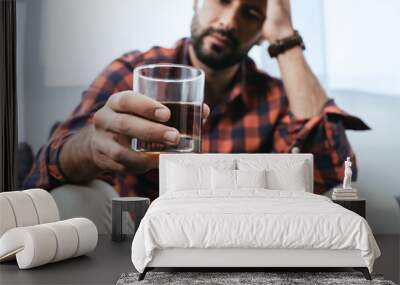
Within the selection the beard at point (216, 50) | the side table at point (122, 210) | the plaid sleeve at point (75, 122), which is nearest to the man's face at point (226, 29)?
the beard at point (216, 50)

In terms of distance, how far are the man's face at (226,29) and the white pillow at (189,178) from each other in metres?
1.18

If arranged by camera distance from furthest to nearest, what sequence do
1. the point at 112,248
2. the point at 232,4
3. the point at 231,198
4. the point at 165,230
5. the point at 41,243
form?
the point at 232,4, the point at 112,248, the point at 231,198, the point at 41,243, the point at 165,230

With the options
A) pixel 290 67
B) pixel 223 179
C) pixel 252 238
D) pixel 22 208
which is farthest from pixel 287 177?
pixel 22 208

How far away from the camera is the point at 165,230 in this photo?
173 inches

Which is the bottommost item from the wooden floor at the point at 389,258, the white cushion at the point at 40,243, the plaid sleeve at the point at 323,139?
the wooden floor at the point at 389,258

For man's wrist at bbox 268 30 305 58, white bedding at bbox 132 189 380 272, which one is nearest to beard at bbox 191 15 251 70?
man's wrist at bbox 268 30 305 58

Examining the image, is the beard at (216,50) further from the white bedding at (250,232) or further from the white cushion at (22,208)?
the white bedding at (250,232)

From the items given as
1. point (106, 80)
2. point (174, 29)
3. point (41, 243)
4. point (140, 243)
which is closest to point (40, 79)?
point (106, 80)

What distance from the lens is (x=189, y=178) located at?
602 cm

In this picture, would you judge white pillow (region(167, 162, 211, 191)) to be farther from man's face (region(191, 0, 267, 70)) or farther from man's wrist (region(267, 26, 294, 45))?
man's wrist (region(267, 26, 294, 45))

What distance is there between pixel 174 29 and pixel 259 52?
34.8 inches

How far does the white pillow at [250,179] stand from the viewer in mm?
5875

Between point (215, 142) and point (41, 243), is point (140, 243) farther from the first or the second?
point (215, 142)

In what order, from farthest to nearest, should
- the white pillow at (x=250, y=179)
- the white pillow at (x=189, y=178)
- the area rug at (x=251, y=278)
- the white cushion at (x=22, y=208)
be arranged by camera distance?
the white pillow at (x=189, y=178) < the white pillow at (x=250, y=179) < the white cushion at (x=22, y=208) < the area rug at (x=251, y=278)
